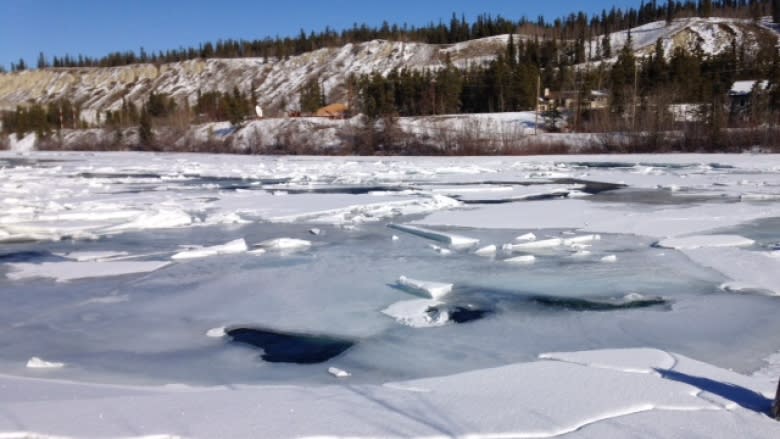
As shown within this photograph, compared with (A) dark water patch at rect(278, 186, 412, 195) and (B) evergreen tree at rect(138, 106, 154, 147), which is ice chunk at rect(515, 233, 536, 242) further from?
(B) evergreen tree at rect(138, 106, 154, 147)

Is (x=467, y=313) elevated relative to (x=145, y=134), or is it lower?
lower

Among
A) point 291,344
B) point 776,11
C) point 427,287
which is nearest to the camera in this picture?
point 291,344

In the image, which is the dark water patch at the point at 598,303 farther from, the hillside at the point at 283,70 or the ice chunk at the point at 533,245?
the hillside at the point at 283,70

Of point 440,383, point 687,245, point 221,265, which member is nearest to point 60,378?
point 440,383

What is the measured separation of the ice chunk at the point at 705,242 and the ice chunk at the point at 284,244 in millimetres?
4115

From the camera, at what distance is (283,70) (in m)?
106

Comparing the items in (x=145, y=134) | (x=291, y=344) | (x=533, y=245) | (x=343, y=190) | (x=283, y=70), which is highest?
(x=283, y=70)

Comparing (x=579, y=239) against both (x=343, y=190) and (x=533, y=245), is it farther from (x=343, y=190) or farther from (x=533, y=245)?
(x=343, y=190)

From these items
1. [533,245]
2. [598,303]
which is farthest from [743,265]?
[533,245]

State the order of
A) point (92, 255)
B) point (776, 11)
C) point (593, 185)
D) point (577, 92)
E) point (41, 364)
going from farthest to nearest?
point (776, 11) → point (577, 92) → point (593, 185) → point (92, 255) → point (41, 364)

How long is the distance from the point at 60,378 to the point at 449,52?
94.1 meters

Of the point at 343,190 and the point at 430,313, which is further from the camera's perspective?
the point at 343,190

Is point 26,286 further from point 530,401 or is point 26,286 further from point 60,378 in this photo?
point 530,401

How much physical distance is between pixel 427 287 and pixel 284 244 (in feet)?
9.68
